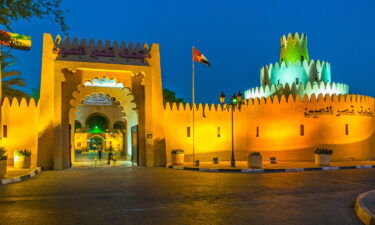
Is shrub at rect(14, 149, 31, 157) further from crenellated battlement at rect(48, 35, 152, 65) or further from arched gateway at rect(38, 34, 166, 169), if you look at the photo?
crenellated battlement at rect(48, 35, 152, 65)

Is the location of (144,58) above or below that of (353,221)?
above

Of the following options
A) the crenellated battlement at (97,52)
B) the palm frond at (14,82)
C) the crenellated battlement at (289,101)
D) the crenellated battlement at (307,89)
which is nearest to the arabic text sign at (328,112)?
the crenellated battlement at (289,101)

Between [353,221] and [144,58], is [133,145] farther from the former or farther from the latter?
[353,221]

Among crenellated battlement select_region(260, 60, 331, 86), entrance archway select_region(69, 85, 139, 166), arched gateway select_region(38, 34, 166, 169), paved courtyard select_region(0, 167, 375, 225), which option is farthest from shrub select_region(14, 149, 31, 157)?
crenellated battlement select_region(260, 60, 331, 86)

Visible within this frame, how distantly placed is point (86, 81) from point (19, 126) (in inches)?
171

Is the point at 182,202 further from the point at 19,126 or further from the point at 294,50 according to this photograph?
the point at 294,50

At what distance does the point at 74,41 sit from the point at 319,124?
15.6m

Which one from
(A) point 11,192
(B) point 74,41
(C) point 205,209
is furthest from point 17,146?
(C) point 205,209

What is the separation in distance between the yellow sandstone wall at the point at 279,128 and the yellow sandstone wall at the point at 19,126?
7.99m

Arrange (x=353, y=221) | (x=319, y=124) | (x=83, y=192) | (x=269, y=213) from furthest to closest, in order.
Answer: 1. (x=319, y=124)
2. (x=83, y=192)
3. (x=269, y=213)
4. (x=353, y=221)

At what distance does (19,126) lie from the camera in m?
20.1

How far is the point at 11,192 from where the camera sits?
1072 cm

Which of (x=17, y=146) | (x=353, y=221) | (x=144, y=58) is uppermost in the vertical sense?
(x=144, y=58)

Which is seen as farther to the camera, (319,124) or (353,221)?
(319,124)
